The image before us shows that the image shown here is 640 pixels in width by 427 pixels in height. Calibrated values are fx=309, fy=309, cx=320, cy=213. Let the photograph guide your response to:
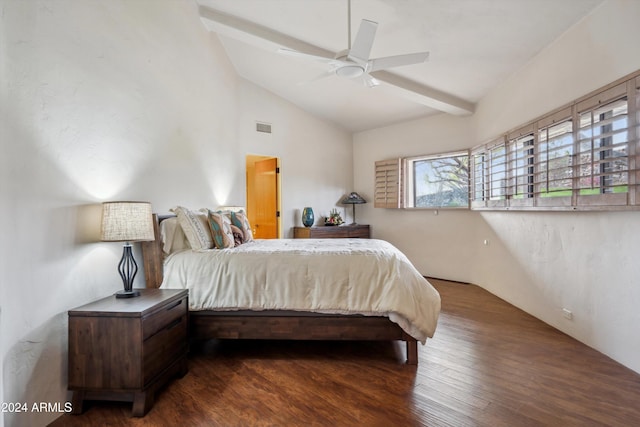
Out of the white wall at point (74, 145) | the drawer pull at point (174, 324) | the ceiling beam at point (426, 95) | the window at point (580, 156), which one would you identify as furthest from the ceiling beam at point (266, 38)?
the drawer pull at point (174, 324)

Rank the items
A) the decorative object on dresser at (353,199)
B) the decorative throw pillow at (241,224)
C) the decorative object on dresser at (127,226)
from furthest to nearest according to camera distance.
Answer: the decorative object on dresser at (353,199) → the decorative throw pillow at (241,224) → the decorative object on dresser at (127,226)

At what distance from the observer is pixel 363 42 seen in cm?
241

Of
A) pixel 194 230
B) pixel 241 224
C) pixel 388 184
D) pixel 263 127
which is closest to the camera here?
pixel 194 230

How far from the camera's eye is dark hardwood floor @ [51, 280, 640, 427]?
1.73m

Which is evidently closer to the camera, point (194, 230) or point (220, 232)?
point (194, 230)

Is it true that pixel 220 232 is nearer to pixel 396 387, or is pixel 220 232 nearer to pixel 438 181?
pixel 396 387

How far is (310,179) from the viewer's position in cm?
583

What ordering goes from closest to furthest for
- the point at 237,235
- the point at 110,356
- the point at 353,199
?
the point at 110,356 < the point at 237,235 < the point at 353,199

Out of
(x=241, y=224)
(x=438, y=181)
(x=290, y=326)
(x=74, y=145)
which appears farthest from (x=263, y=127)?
(x=290, y=326)

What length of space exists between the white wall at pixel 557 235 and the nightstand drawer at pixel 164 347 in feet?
10.5

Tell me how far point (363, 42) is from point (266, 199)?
140 inches

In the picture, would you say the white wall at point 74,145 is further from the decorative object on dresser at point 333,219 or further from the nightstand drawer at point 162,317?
the decorative object on dresser at point 333,219

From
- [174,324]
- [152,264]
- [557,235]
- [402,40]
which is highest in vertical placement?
[402,40]

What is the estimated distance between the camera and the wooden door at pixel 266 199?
5.37 metres
